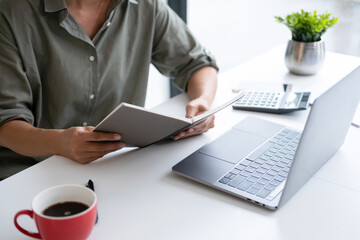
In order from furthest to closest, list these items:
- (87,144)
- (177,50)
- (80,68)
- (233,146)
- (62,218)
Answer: (177,50)
(80,68)
(233,146)
(87,144)
(62,218)

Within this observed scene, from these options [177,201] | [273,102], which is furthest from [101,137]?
[273,102]

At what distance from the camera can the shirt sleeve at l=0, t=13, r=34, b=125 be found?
3.94 feet

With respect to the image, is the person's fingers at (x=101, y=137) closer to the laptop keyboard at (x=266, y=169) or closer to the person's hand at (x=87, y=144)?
the person's hand at (x=87, y=144)

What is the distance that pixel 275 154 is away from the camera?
1142mm

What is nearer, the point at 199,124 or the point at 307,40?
the point at 199,124

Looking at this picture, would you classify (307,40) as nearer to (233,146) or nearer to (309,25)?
(309,25)

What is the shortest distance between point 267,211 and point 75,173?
1.45ft

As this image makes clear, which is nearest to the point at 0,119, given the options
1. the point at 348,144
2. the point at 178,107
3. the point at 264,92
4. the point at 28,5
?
the point at 28,5

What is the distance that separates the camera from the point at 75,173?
1072 mm

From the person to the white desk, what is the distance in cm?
6

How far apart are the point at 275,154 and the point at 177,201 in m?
0.30

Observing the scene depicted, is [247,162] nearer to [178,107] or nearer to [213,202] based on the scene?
[213,202]

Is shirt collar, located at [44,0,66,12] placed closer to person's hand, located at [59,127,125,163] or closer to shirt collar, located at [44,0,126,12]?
shirt collar, located at [44,0,126,12]

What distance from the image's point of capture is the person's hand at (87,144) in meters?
Result: 1.08
